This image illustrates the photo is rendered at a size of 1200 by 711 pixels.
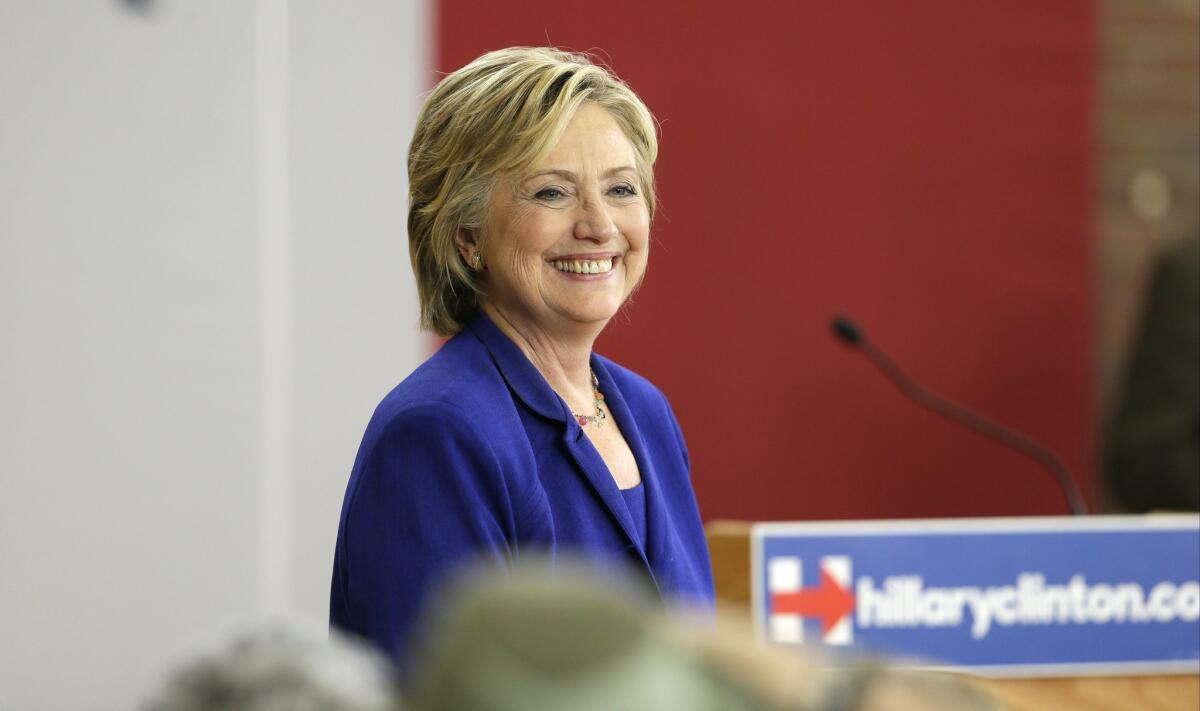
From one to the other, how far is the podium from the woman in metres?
0.32

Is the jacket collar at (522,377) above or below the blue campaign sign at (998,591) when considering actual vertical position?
above

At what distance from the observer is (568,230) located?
160cm

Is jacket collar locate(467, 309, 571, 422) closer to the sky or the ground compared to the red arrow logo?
closer to the sky

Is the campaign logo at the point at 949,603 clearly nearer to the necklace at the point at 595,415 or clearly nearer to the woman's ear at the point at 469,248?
the necklace at the point at 595,415

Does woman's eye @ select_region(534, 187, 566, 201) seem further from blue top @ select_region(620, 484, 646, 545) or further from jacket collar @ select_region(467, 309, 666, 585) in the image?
blue top @ select_region(620, 484, 646, 545)

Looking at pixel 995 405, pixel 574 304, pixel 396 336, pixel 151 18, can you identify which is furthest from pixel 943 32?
pixel 574 304

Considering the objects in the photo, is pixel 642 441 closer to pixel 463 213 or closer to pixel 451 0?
pixel 463 213

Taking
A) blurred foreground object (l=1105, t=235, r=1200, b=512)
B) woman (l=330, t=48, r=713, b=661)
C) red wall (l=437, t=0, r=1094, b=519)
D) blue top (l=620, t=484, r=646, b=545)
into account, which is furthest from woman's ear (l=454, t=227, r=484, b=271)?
blurred foreground object (l=1105, t=235, r=1200, b=512)

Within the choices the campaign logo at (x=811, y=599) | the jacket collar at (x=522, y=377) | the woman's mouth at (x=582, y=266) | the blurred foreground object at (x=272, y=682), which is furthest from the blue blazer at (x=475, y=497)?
the blurred foreground object at (x=272, y=682)

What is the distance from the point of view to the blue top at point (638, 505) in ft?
5.02

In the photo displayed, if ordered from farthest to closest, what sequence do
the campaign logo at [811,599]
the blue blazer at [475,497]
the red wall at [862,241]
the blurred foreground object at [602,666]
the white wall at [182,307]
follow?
the red wall at [862,241], the white wall at [182,307], the campaign logo at [811,599], the blue blazer at [475,497], the blurred foreground object at [602,666]

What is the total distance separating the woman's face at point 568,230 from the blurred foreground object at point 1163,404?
205 cm

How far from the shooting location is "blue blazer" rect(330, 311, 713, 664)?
127 cm

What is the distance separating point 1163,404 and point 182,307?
2.29 meters
